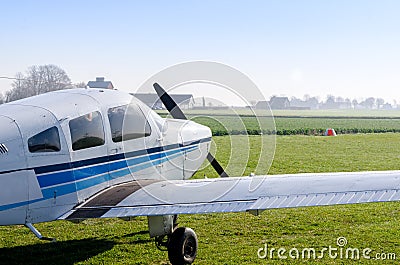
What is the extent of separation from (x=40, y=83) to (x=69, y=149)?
27.0 ft

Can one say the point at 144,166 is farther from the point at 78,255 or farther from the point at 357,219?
the point at 357,219

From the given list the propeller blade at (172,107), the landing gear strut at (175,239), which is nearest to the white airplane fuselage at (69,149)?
the landing gear strut at (175,239)

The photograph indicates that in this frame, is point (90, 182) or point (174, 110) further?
point (174, 110)

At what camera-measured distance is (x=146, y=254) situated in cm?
724

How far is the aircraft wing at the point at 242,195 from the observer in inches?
222

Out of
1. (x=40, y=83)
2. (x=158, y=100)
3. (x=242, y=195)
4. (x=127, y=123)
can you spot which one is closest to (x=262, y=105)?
(x=242, y=195)

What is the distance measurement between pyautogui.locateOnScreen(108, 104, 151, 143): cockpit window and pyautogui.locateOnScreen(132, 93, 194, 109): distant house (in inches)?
16.2

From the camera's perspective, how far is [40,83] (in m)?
13.3

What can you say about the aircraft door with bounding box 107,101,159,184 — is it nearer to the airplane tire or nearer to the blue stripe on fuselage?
the blue stripe on fuselage

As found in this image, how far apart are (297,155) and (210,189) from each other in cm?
1622

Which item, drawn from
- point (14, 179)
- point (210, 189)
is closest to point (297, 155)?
point (210, 189)

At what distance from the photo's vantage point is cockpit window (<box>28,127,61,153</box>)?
17.6ft
